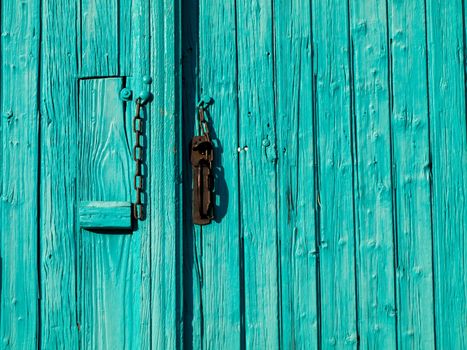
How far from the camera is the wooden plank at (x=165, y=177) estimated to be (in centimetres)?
216

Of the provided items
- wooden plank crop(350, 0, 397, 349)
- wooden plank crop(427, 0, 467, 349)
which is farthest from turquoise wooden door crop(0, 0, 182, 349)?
wooden plank crop(427, 0, 467, 349)

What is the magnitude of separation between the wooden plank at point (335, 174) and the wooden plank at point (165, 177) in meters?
0.45

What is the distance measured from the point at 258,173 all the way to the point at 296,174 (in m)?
0.12

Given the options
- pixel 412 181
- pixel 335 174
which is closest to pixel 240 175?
pixel 335 174

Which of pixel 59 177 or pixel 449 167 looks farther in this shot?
pixel 59 177

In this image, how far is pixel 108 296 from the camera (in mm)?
2213

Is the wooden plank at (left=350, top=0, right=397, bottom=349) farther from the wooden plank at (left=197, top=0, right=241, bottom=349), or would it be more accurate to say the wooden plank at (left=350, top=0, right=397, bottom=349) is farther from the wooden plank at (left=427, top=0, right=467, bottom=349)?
the wooden plank at (left=197, top=0, right=241, bottom=349)

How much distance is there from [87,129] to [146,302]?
589 millimetres

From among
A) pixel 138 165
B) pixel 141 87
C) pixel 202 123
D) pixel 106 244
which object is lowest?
pixel 106 244

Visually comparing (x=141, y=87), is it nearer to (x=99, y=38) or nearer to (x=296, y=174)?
(x=99, y=38)

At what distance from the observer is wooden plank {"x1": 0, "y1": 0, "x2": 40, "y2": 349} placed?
2.25m

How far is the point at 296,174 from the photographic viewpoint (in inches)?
85.3

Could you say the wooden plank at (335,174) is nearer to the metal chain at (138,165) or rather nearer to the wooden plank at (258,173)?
the wooden plank at (258,173)

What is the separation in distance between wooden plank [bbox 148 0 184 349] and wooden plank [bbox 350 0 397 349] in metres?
0.56
